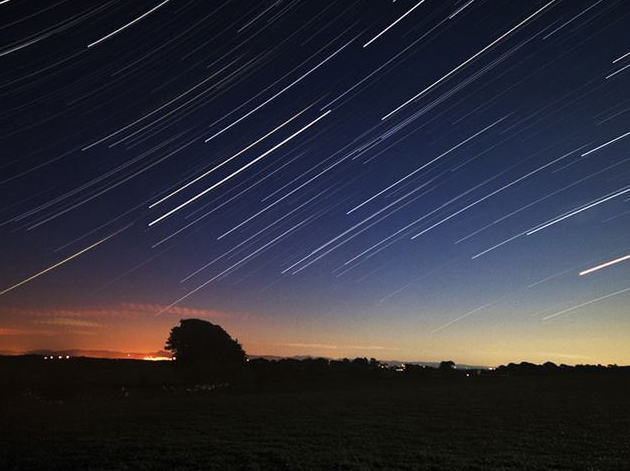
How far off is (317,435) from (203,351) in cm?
4510

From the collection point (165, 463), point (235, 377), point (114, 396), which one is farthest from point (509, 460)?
point (235, 377)

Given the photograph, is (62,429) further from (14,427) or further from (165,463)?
(165,463)

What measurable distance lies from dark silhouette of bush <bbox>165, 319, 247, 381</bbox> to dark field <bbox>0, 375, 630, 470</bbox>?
2718 centimetres

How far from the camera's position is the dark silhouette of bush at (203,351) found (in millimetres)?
59106

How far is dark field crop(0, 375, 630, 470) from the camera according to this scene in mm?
14195

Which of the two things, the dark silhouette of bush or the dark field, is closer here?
the dark field

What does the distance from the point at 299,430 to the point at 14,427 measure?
11582 mm

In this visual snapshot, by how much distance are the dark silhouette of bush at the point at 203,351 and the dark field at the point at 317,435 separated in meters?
27.2

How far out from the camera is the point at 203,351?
61500 mm

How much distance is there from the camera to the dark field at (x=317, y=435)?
1420 centimetres

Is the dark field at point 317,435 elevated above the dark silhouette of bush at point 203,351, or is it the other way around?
the dark silhouette of bush at point 203,351

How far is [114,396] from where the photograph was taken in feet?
124

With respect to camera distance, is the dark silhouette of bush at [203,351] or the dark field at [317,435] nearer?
the dark field at [317,435]

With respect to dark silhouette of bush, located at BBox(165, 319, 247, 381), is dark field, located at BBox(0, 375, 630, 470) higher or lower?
lower
